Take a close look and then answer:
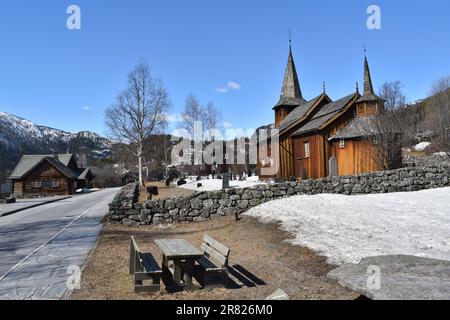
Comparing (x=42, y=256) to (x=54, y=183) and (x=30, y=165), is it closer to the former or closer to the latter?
(x=54, y=183)

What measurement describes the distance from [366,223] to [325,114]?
22.4 m

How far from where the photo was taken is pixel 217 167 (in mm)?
63719

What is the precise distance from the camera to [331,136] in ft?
95.5

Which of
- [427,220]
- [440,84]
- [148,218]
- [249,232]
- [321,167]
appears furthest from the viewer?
[440,84]

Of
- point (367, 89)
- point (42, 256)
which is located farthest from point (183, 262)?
point (367, 89)

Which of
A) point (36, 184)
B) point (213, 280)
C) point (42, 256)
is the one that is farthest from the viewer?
point (36, 184)

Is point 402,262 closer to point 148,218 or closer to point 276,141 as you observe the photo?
point 148,218

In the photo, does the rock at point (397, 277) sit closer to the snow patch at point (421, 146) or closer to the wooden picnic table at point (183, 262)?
the wooden picnic table at point (183, 262)

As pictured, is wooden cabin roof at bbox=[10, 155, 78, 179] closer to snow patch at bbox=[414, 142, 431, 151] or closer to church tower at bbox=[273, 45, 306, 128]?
church tower at bbox=[273, 45, 306, 128]

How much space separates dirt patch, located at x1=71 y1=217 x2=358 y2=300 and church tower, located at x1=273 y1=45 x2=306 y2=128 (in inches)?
1190

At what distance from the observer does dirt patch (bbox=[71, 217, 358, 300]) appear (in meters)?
6.14

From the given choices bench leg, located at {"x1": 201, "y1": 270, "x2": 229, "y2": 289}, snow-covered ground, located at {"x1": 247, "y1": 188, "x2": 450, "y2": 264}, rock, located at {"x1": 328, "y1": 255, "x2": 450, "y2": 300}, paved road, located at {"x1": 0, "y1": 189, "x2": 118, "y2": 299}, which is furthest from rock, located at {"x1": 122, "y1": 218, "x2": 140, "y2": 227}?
rock, located at {"x1": 328, "y1": 255, "x2": 450, "y2": 300}
